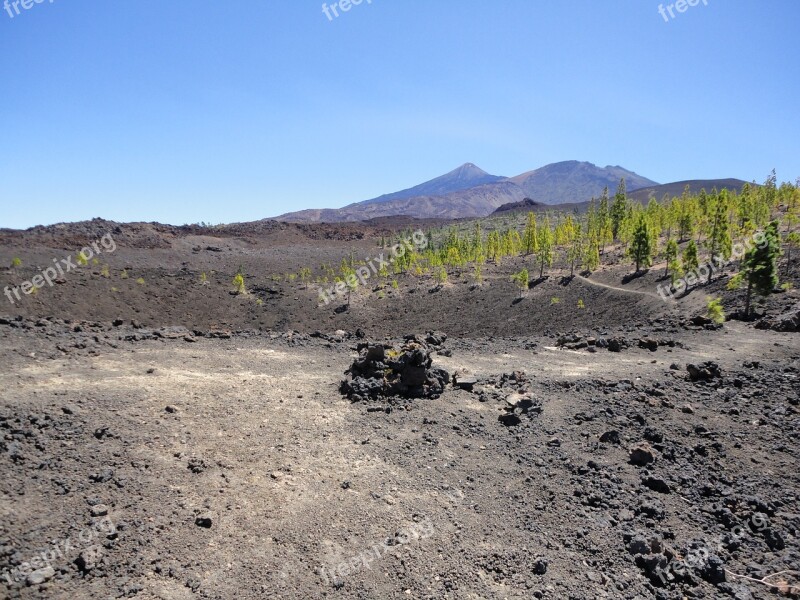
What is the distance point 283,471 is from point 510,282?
126ft

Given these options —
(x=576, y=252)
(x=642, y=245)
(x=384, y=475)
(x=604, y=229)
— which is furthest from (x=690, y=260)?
(x=384, y=475)

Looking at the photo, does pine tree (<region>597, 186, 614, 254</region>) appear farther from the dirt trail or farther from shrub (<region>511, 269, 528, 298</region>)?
shrub (<region>511, 269, 528, 298</region>)

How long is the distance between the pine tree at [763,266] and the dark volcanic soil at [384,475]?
29.8 feet

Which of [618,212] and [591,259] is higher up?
[618,212]

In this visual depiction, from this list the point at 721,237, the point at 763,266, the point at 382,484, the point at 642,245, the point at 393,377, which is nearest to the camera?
the point at 382,484

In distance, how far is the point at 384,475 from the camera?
8.38 metres

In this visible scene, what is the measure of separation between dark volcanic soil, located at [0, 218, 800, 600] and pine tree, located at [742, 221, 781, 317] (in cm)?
908

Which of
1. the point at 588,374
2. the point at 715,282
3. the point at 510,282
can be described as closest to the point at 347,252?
the point at 510,282

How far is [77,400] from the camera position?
9391 millimetres

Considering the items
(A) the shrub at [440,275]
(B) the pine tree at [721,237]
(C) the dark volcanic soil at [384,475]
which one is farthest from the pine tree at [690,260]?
(A) the shrub at [440,275]

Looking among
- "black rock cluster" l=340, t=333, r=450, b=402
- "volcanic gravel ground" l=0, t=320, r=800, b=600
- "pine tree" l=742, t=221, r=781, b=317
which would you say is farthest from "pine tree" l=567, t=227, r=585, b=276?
"black rock cluster" l=340, t=333, r=450, b=402

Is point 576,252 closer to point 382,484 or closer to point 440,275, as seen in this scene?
point 440,275

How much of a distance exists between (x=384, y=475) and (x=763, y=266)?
25338 millimetres

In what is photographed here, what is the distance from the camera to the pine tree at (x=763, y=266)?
2342 cm
